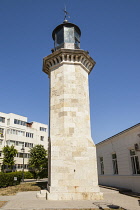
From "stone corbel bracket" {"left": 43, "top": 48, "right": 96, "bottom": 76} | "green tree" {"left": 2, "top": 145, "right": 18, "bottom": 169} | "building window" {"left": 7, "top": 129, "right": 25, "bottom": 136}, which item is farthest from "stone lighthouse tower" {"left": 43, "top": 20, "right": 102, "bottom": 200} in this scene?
"building window" {"left": 7, "top": 129, "right": 25, "bottom": 136}

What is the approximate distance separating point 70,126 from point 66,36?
8000 millimetres

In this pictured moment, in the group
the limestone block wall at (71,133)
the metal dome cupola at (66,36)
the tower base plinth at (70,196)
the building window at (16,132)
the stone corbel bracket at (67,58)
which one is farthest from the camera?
the building window at (16,132)

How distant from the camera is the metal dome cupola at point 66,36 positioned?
14.4m

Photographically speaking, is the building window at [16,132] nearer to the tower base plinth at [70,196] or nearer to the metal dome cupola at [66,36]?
the metal dome cupola at [66,36]

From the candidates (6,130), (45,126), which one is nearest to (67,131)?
(6,130)

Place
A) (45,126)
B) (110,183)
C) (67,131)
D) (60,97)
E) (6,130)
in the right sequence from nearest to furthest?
(67,131)
(60,97)
(110,183)
(6,130)
(45,126)

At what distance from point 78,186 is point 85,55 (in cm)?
948

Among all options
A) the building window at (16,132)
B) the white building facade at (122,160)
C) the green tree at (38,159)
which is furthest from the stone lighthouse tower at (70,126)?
the building window at (16,132)

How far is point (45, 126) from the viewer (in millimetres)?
53500

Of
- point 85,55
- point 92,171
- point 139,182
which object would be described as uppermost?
point 85,55

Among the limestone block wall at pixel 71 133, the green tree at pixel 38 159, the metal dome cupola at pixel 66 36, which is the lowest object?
the green tree at pixel 38 159

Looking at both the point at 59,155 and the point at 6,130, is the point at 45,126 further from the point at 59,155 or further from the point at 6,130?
the point at 59,155

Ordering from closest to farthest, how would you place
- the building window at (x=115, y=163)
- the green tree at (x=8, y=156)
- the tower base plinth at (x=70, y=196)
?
the tower base plinth at (x=70, y=196), the building window at (x=115, y=163), the green tree at (x=8, y=156)

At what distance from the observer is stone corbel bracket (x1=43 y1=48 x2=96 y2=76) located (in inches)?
516
